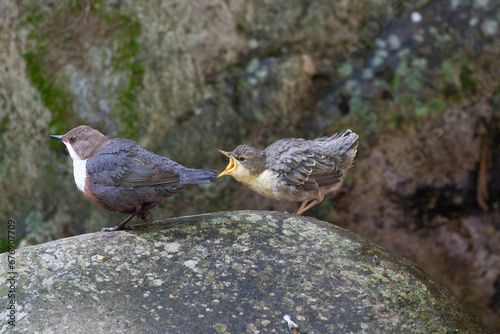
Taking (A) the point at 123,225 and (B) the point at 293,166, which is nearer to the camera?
(A) the point at 123,225

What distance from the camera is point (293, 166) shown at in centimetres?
433

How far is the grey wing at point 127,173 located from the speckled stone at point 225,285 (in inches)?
12.9

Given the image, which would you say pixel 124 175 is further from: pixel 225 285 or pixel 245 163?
pixel 225 285

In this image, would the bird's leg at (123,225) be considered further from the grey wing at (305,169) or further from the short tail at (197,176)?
the grey wing at (305,169)

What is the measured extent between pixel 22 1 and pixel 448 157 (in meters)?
4.64

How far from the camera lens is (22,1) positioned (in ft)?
18.7

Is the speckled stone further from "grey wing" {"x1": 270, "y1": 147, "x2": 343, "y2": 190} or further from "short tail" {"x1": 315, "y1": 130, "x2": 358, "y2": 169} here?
"short tail" {"x1": 315, "y1": 130, "x2": 358, "y2": 169}

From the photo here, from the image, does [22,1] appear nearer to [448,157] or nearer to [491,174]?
[448,157]

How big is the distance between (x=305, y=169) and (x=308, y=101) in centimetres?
143

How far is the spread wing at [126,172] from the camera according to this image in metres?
3.76

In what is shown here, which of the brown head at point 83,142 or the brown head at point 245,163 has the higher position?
the brown head at point 83,142

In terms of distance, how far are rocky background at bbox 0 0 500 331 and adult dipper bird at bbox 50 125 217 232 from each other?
150 centimetres

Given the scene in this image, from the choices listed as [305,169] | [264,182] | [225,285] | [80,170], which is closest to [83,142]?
[80,170]

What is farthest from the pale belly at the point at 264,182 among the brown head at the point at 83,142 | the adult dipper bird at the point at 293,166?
the brown head at the point at 83,142
